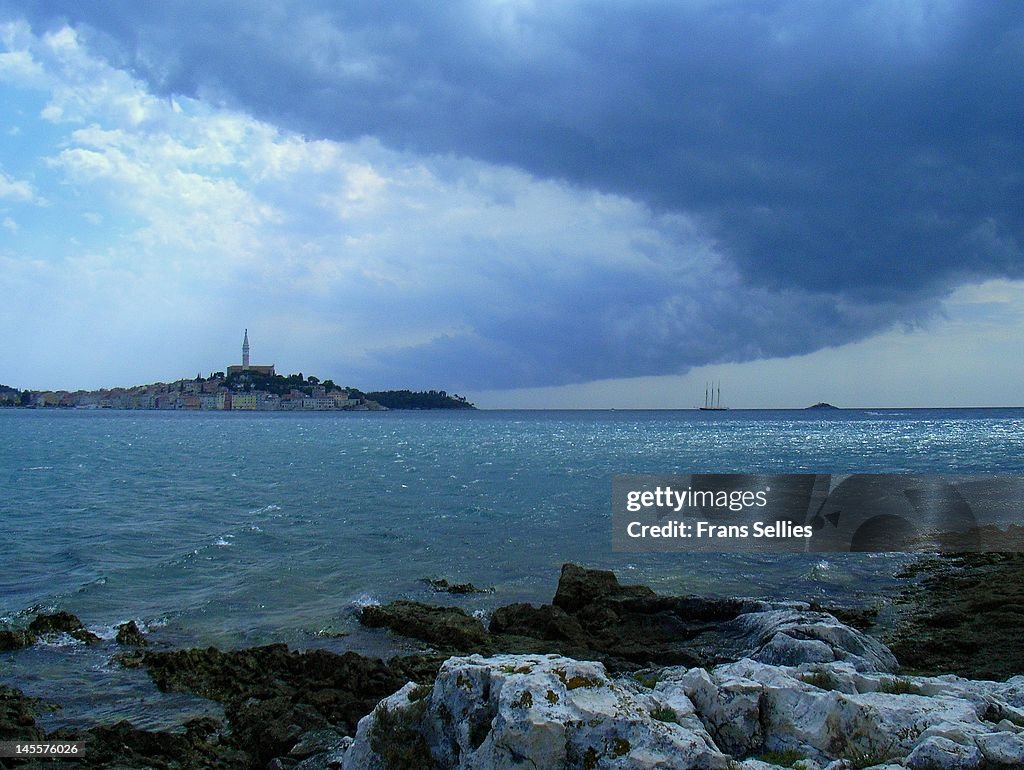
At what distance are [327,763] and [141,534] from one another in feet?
86.7

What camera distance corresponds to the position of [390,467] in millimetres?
64688

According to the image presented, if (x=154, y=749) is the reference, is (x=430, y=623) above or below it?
above

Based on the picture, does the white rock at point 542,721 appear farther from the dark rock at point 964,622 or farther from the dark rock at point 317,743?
the dark rock at point 964,622

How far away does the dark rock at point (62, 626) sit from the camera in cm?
1739

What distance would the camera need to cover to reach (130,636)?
17.3 m

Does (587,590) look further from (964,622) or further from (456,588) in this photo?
(964,622)

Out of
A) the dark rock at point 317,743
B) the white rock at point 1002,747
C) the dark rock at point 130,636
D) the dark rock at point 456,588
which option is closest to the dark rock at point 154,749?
the dark rock at point 317,743

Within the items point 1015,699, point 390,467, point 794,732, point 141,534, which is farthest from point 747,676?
point 390,467

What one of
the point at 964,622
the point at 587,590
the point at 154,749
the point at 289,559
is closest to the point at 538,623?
the point at 587,590

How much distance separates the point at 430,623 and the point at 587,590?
4322mm

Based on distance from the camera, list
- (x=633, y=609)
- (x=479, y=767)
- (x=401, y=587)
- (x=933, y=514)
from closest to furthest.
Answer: (x=479, y=767) < (x=633, y=609) < (x=401, y=587) < (x=933, y=514)

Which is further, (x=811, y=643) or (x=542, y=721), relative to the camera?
(x=811, y=643)

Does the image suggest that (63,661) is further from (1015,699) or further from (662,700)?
(1015,699)

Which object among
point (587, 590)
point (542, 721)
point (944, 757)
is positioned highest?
point (542, 721)
